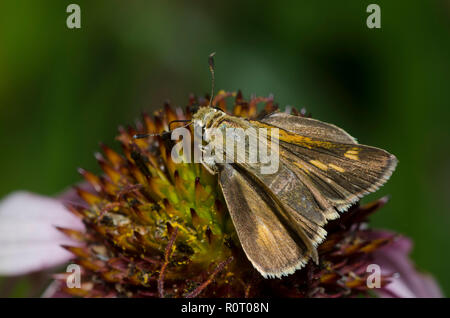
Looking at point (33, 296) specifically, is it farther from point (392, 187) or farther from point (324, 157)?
point (392, 187)

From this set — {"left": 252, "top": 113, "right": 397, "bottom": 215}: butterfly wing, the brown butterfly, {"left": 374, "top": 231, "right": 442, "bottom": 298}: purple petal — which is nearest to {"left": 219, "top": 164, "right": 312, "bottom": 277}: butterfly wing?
the brown butterfly

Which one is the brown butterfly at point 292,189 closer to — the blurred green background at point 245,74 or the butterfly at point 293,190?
the butterfly at point 293,190

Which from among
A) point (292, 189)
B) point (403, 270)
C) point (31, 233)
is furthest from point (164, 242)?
point (403, 270)

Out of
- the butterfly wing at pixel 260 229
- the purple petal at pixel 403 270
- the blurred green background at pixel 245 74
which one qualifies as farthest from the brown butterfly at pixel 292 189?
the blurred green background at pixel 245 74

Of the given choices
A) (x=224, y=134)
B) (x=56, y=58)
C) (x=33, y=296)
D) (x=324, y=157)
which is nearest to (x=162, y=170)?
(x=224, y=134)

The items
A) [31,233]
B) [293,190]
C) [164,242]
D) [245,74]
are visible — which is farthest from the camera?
[245,74]

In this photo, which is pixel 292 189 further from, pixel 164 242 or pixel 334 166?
pixel 164 242

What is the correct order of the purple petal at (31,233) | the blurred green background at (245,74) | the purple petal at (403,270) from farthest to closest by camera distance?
the blurred green background at (245,74) < the purple petal at (403,270) < the purple petal at (31,233)
